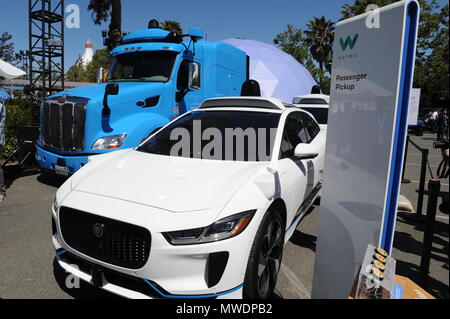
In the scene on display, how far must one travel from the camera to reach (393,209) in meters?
2.01

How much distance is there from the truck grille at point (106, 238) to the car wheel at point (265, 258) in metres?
0.76

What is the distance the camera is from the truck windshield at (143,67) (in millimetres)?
6719

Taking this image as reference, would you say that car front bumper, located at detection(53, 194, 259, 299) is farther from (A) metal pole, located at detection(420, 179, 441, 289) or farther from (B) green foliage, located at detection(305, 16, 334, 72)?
(B) green foliage, located at detection(305, 16, 334, 72)

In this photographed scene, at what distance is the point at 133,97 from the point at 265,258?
4.45m

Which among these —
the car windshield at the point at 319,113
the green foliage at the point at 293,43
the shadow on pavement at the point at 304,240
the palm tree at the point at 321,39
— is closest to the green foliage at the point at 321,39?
the palm tree at the point at 321,39

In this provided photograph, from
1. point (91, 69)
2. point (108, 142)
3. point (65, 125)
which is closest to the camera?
point (108, 142)

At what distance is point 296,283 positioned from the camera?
10.1 feet

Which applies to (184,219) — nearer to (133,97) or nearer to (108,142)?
(108,142)

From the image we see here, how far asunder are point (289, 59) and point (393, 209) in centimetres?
2317

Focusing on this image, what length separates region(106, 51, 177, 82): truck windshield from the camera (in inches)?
265

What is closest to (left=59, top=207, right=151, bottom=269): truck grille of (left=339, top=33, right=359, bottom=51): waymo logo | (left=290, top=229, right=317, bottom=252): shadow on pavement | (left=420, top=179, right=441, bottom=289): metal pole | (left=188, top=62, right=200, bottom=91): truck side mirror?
(left=339, top=33, right=359, bottom=51): waymo logo

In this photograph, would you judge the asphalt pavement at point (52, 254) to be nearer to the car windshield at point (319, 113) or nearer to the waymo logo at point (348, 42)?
the waymo logo at point (348, 42)

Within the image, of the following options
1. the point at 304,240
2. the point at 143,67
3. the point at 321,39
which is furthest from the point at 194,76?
the point at 321,39
